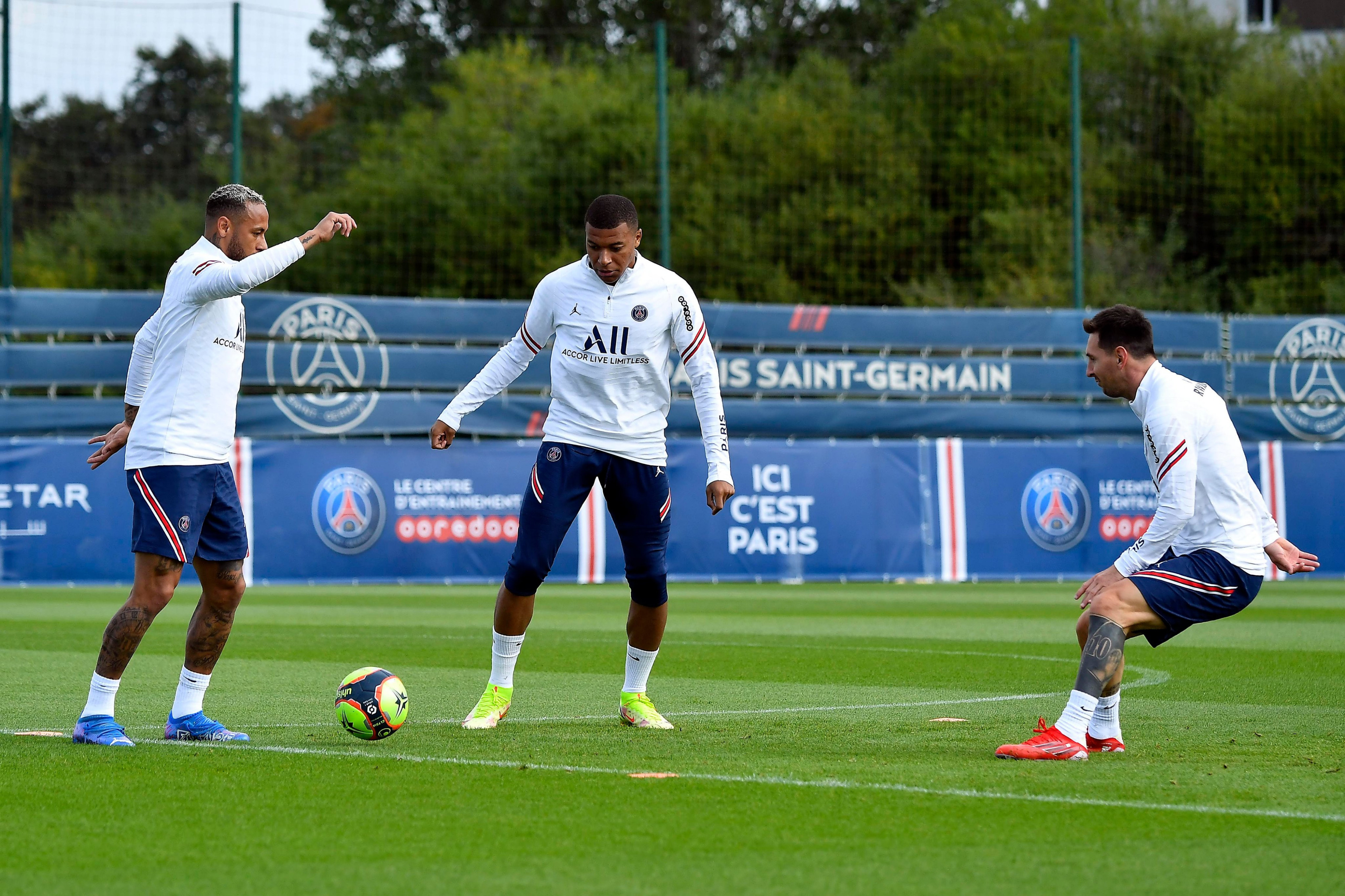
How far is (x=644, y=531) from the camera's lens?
747 centimetres

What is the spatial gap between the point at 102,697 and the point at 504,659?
66.6 inches

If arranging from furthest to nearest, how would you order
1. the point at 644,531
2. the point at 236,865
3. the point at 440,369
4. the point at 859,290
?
the point at 859,290 < the point at 440,369 < the point at 644,531 < the point at 236,865

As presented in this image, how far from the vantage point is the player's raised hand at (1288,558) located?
651 centimetres

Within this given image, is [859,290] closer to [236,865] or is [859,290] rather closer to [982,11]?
[982,11]

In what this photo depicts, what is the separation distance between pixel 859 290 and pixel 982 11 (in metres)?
11.7

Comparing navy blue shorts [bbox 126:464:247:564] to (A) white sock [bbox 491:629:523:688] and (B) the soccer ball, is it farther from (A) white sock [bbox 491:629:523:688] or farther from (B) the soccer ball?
(A) white sock [bbox 491:629:523:688]

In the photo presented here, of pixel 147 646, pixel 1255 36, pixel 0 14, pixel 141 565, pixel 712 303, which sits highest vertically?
pixel 1255 36

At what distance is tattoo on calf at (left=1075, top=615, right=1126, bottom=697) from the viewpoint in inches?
250

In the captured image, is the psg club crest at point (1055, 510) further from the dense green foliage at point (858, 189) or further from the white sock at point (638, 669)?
the white sock at point (638, 669)

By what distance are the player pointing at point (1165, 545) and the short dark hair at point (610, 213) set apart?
202cm

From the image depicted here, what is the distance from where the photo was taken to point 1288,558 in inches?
256

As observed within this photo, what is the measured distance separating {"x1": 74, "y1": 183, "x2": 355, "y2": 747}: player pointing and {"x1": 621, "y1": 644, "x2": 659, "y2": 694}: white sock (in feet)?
5.57

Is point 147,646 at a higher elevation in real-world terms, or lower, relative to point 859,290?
lower

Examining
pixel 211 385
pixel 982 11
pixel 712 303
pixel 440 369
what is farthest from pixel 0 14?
pixel 982 11
